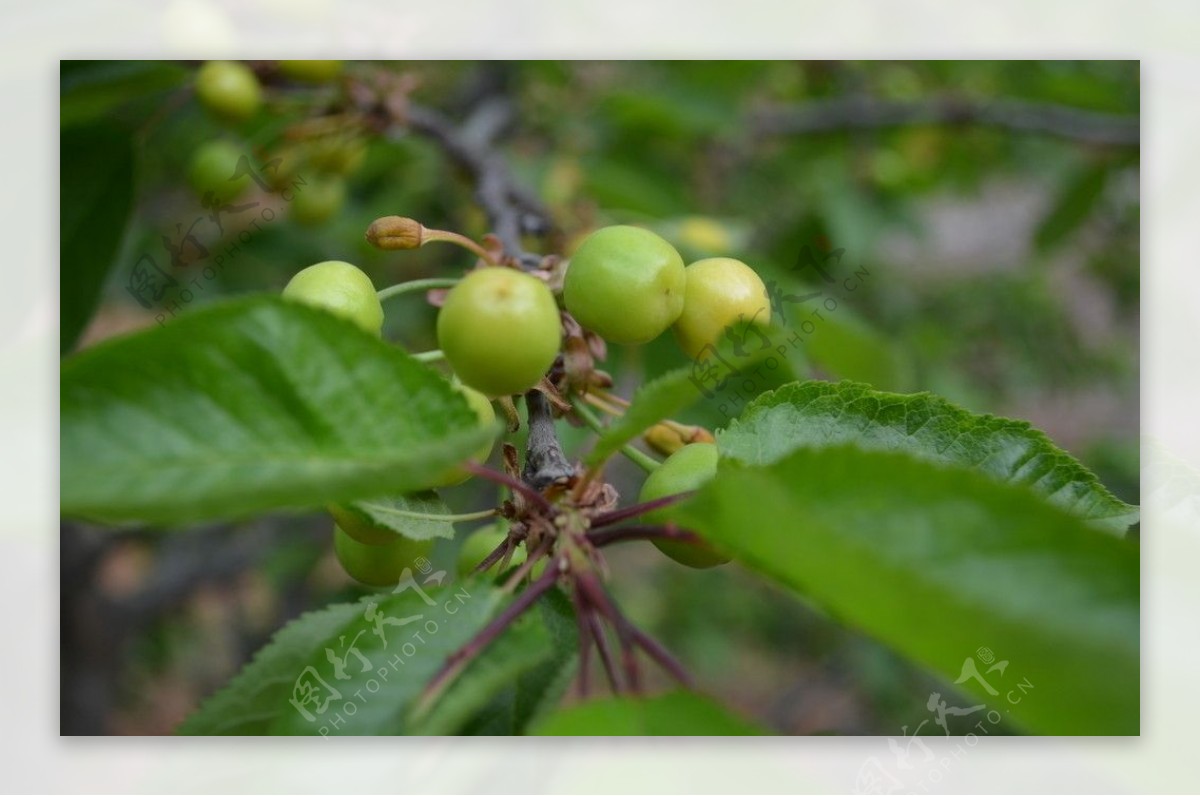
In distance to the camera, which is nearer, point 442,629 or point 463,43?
point 442,629

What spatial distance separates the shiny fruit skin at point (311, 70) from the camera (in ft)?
5.40

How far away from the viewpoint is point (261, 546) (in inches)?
116

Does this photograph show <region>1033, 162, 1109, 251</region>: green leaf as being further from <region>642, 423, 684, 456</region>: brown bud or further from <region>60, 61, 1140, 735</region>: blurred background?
<region>642, 423, 684, 456</region>: brown bud

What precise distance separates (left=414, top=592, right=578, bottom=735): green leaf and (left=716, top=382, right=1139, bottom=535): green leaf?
0.71ft

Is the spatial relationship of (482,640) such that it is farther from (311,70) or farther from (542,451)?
(311,70)

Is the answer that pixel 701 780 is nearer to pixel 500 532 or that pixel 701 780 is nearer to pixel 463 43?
pixel 500 532

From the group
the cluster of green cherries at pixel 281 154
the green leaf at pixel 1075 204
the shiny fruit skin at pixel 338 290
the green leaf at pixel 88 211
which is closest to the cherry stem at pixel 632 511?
the shiny fruit skin at pixel 338 290

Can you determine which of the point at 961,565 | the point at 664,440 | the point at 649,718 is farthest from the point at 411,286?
the point at 961,565

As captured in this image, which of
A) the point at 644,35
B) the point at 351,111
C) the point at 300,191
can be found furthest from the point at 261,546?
the point at 644,35

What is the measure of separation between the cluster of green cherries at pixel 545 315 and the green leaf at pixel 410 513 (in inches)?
0.7

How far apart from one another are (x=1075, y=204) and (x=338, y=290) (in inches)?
94.9

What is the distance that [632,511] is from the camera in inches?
33.1

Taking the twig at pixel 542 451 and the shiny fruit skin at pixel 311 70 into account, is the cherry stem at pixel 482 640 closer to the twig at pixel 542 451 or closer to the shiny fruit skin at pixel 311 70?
the twig at pixel 542 451

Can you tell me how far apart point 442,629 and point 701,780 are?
11.2 inches
